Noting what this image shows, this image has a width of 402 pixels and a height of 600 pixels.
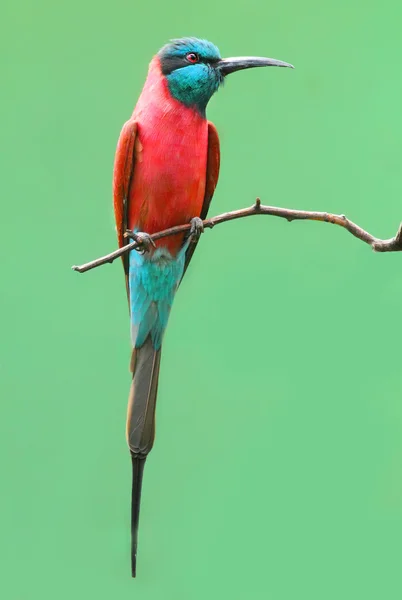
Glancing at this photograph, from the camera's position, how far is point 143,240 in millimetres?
1706

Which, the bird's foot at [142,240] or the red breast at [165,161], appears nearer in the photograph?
the bird's foot at [142,240]

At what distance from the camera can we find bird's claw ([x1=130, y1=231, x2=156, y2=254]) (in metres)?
1.60

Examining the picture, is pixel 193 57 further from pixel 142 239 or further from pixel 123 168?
pixel 142 239

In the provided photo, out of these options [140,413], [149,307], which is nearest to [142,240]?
[149,307]

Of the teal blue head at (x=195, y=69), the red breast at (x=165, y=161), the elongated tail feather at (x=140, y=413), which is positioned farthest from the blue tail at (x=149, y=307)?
the teal blue head at (x=195, y=69)

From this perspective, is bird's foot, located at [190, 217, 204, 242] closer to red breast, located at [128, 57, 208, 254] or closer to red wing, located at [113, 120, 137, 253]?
A: red breast, located at [128, 57, 208, 254]

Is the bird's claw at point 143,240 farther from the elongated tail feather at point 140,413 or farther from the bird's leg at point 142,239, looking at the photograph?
the elongated tail feather at point 140,413

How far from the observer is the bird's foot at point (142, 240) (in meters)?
1.59

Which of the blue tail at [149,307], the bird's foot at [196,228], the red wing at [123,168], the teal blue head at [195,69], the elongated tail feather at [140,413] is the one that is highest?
the teal blue head at [195,69]

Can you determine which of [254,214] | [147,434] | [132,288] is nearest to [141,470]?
[147,434]

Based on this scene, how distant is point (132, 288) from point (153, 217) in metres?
0.21

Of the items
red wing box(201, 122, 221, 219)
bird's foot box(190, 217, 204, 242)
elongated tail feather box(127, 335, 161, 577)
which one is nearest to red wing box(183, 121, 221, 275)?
red wing box(201, 122, 221, 219)

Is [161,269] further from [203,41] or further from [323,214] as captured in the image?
[323,214]

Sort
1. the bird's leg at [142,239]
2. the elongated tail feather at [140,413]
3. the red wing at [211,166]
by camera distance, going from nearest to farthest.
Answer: the bird's leg at [142,239] < the elongated tail feather at [140,413] < the red wing at [211,166]
